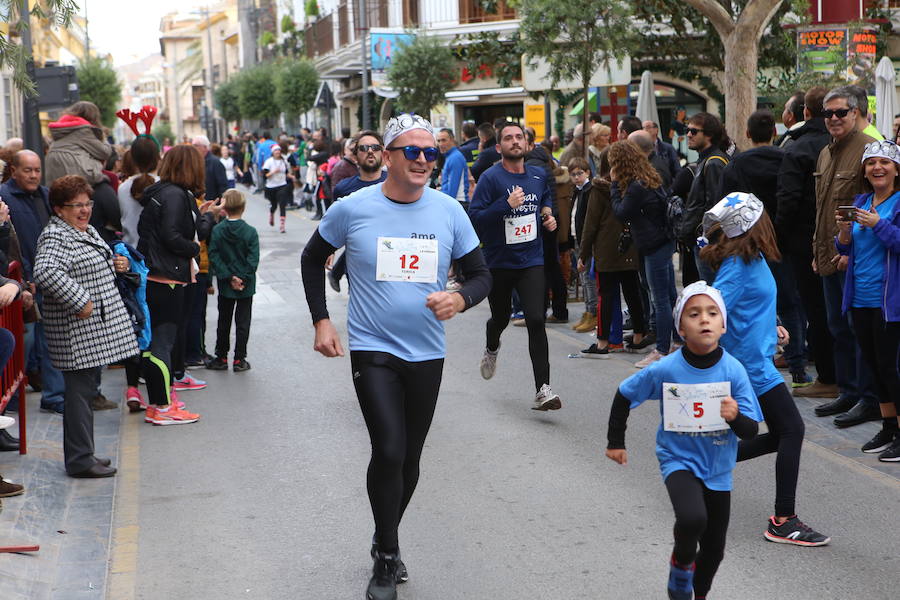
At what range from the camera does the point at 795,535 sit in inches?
219

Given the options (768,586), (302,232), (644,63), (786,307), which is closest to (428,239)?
(768,586)

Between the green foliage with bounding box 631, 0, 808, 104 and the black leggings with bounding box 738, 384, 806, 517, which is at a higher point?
the green foliage with bounding box 631, 0, 808, 104

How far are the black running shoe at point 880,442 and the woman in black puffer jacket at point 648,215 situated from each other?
3.01 metres

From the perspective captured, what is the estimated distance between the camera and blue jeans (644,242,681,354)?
1012cm

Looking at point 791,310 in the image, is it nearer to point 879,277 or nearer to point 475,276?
point 879,277

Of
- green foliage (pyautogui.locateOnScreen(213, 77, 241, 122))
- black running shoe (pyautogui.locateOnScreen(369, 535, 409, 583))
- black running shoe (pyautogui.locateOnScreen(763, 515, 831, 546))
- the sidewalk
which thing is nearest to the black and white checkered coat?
the sidewalk

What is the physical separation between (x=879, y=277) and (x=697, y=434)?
10.4ft

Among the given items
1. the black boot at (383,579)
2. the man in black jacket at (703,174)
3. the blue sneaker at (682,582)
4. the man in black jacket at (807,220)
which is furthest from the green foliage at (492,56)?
the blue sneaker at (682,582)

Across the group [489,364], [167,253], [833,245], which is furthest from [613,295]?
[167,253]

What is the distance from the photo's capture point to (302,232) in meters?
25.4

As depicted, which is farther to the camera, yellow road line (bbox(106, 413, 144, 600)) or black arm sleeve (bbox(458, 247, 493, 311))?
yellow road line (bbox(106, 413, 144, 600))

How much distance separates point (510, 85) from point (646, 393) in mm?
27909

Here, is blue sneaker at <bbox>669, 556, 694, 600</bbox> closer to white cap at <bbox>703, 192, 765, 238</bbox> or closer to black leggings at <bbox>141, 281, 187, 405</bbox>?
white cap at <bbox>703, 192, 765, 238</bbox>

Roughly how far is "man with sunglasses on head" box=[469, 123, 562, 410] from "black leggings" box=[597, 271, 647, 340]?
1.83m
